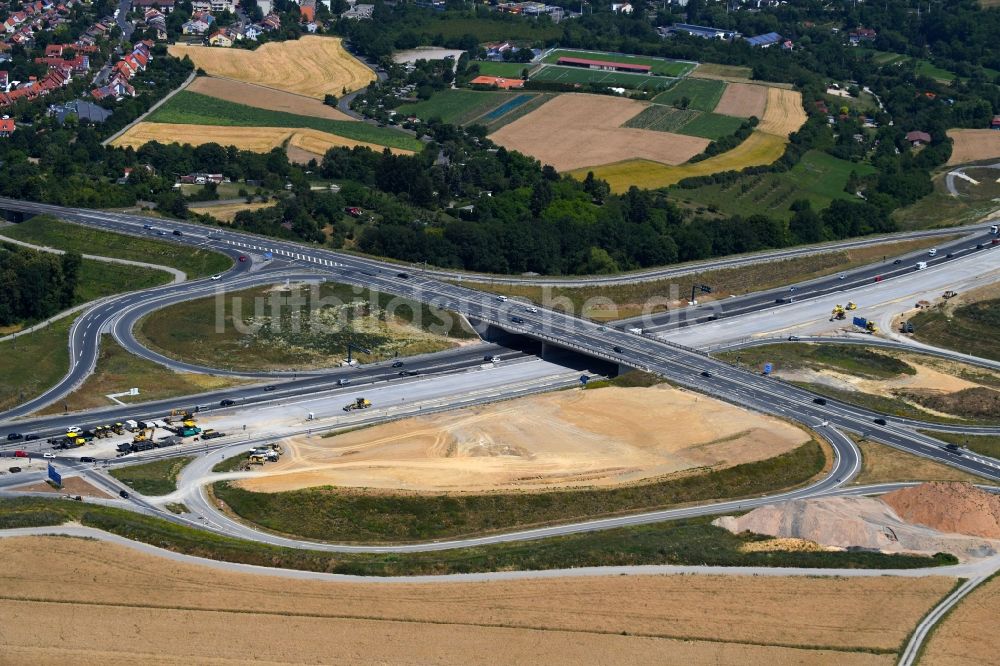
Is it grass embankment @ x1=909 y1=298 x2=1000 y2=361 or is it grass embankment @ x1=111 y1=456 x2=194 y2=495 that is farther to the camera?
grass embankment @ x1=909 y1=298 x2=1000 y2=361

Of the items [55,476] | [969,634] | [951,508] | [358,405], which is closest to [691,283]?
[358,405]

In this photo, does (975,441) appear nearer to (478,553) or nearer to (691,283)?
(691,283)

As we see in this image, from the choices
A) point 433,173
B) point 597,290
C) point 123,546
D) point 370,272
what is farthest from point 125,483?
point 433,173

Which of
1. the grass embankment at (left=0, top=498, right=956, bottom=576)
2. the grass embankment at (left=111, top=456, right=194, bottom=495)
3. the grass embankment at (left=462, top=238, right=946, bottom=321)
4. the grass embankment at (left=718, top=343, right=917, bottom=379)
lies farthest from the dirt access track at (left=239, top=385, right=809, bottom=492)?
the grass embankment at (left=462, top=238, right=946, bottom=321)

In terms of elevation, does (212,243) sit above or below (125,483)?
above

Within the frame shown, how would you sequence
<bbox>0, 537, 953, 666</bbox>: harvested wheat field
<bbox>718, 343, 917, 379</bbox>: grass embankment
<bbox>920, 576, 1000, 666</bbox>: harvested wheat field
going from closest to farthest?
<bbox>0, 537, 953, 666</bbox>: harvested wheat field, <bbox>920, 576, 1000, 666</bbox>: harvested wheat field, <bbox>718, 343, 917, 379</bbox>: grass embankment

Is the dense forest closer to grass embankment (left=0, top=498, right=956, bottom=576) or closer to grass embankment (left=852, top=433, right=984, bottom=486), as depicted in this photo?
grass embankment (left=0, top=498, right=956, bottom=576)

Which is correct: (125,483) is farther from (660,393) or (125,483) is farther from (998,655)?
(998,655)
